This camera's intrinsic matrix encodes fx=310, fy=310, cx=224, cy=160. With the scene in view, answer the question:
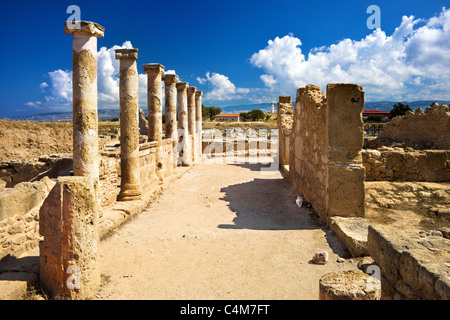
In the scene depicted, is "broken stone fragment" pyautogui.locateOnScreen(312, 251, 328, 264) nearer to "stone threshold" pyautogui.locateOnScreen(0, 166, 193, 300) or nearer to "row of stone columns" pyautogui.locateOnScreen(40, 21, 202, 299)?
"row of stone columns" pyautogui.locateOnScreen(40, 21, 202, 299)

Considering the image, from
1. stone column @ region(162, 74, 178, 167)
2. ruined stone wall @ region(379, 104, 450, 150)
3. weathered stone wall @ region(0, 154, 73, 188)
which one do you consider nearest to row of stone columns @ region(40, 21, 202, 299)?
stone column @ region(162, 74, 178, 167)

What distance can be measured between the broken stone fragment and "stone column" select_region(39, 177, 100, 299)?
121 inches

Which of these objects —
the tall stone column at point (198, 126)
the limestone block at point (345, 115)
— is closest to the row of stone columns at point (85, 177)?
the limestone block at point (345, 115)

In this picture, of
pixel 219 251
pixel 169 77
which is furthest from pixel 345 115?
pixel 169 77

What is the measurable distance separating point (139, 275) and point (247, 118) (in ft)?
214

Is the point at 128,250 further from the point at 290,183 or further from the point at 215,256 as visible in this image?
the point at 290,183

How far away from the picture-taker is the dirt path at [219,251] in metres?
3.96

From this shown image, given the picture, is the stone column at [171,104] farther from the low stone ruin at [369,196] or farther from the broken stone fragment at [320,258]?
the broken stone fragment at [320,258]

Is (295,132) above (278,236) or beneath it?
above

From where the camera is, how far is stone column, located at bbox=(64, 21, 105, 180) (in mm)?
5750

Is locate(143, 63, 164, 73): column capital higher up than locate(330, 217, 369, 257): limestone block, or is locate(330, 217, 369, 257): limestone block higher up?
locate(143, 63, 164, 73): column capital

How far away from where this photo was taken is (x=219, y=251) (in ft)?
17.1
